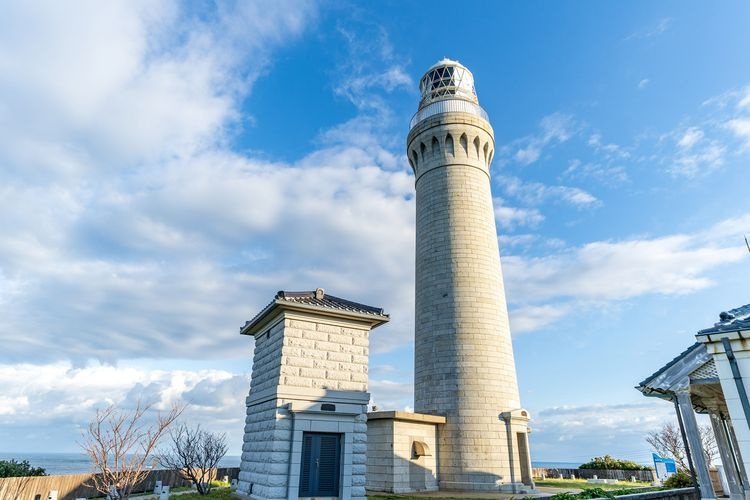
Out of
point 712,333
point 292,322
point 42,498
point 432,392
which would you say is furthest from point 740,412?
point 42,498

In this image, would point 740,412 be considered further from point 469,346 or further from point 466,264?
point 466,264

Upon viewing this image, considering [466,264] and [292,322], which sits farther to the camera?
[466,264]

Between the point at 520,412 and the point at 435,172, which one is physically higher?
the point at 435,172

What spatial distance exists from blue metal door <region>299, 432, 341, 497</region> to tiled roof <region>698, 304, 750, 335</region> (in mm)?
10499

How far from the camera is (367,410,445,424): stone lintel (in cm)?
1945

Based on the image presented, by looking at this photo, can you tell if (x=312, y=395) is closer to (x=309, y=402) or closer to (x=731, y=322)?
(x=309, y=402)

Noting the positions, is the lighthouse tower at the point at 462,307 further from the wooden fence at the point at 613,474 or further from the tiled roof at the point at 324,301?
the wooden fence at the point at 613,474

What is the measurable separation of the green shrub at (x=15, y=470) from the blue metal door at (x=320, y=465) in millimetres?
16644

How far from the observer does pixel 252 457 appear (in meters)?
14.7

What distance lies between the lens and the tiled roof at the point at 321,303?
47.4ft

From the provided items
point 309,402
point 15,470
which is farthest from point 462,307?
point 15,470

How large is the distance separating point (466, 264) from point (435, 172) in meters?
6.15

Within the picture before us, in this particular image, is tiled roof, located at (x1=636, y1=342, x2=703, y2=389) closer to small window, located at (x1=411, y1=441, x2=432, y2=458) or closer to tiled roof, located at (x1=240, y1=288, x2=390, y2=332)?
tiled roof, located at (x1=240, y1=288, x2=390, y2=332)

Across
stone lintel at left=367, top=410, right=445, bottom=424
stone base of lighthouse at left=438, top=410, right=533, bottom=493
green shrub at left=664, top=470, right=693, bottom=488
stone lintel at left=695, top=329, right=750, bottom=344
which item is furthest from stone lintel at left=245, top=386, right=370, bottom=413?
green shrub at left=664, top=470, right=693, bottom=488
